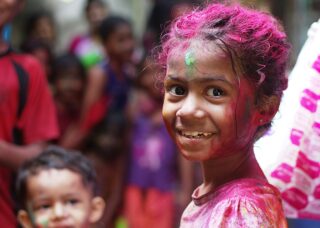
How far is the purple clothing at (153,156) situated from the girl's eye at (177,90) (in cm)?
284

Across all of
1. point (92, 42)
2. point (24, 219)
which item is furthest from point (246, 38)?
point (92, 42)

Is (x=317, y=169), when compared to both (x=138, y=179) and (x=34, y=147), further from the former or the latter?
(x=138, y=179)

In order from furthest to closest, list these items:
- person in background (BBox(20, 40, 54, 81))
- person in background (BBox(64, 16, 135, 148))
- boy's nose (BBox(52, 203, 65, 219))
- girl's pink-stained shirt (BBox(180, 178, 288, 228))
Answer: person in background (BBox(20, 40, 54, 81)) < person in background (BBox(64, 16, 135, 148)) < boy's nose (BBox(52, 203, 65, 219)) < girl's pink-stained shirt (BBox(180, 178, 288, 228))

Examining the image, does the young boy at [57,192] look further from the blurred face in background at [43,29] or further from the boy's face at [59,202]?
the blurred face in background at [43,29]

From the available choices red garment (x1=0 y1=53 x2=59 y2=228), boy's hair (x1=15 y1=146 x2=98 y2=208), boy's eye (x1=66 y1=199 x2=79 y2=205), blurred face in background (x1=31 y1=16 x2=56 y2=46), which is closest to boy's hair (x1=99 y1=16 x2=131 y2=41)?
blurred face in background (x1=31 y1=16 x2=56 y2=46)

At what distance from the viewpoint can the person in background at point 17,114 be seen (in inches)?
150

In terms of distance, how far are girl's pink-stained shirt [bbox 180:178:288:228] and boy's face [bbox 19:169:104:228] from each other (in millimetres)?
979

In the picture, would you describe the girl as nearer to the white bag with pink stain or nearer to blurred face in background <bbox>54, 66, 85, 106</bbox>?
the white bag with pink stain

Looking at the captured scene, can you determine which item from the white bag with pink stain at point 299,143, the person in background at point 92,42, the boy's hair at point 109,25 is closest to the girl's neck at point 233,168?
the white bag with pink stain at point 299,143

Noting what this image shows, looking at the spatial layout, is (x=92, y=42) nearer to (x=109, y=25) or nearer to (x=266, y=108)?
(x=109, y=25)

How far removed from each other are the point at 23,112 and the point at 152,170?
1593 millimetres

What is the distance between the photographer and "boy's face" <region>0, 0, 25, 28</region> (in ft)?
12.6

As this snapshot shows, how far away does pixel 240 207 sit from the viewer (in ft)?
7.55

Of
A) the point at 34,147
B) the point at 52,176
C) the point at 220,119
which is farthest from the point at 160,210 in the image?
the point at 220,119
